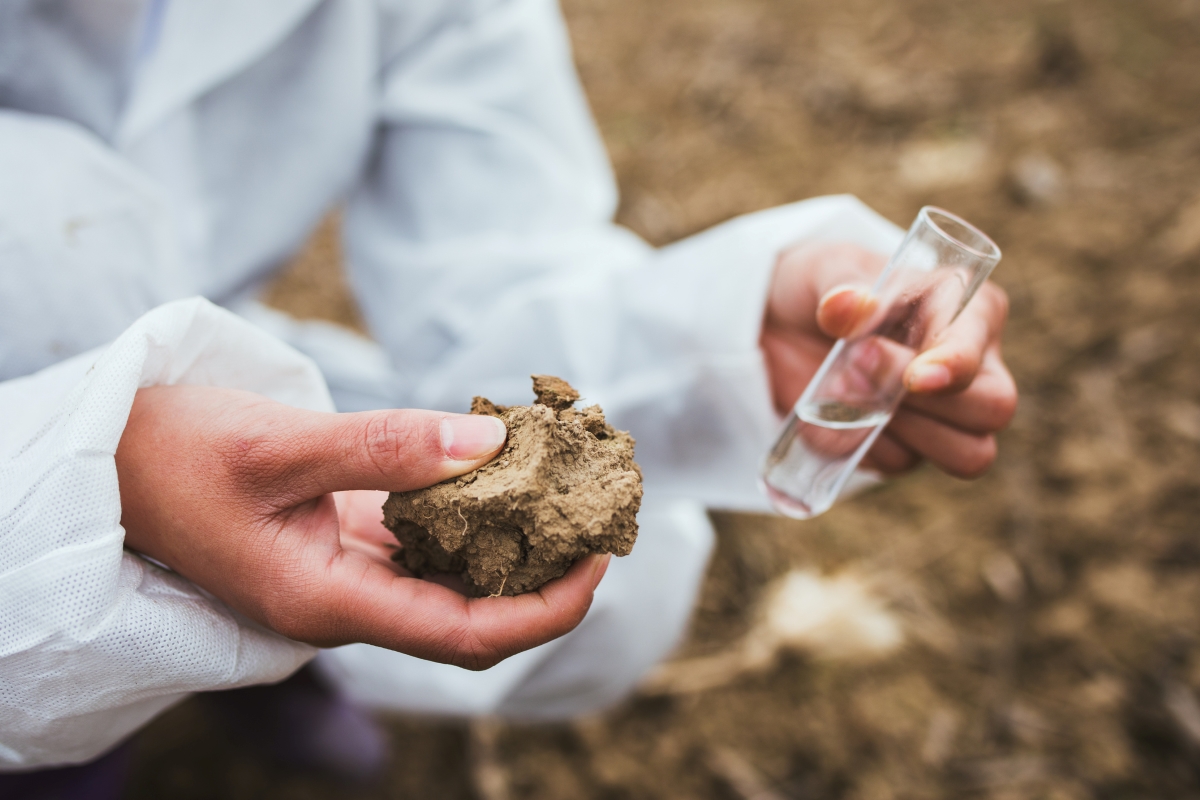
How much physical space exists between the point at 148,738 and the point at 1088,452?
9.88ft

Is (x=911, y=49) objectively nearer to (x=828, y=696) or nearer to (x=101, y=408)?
(x=828, y=696)

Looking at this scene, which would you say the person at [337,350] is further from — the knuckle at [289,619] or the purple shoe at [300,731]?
the purple shoe at [300,731]

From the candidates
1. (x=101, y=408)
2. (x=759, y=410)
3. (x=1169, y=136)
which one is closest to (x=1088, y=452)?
(x=759, y=410)

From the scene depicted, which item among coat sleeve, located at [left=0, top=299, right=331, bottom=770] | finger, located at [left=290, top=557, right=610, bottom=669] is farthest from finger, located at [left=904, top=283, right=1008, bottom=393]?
coat sleeve, located at [left=0, top=299, right=331, bottom=770]

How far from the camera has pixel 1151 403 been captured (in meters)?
2.50

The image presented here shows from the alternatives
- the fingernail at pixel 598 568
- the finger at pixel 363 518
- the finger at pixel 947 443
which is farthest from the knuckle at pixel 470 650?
the finger at pixel 947 443

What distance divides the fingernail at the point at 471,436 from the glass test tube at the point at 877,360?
69 centimetres

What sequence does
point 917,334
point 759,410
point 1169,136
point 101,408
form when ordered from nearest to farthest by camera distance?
1. point 101,408
2. point 917,334
3. point 759,410
4. point 1169,136

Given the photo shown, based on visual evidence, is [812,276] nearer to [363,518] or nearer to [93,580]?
[363,518]

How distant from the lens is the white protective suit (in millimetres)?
975

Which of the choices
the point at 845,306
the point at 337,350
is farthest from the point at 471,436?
the point at 337,350

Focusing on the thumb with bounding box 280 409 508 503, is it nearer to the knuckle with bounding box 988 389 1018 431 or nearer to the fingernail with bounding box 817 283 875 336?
the fingernail with bounding box 817 283 875 336

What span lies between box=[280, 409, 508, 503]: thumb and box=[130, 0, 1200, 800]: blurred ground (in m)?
1.41

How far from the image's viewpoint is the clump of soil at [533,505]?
0.93 m
